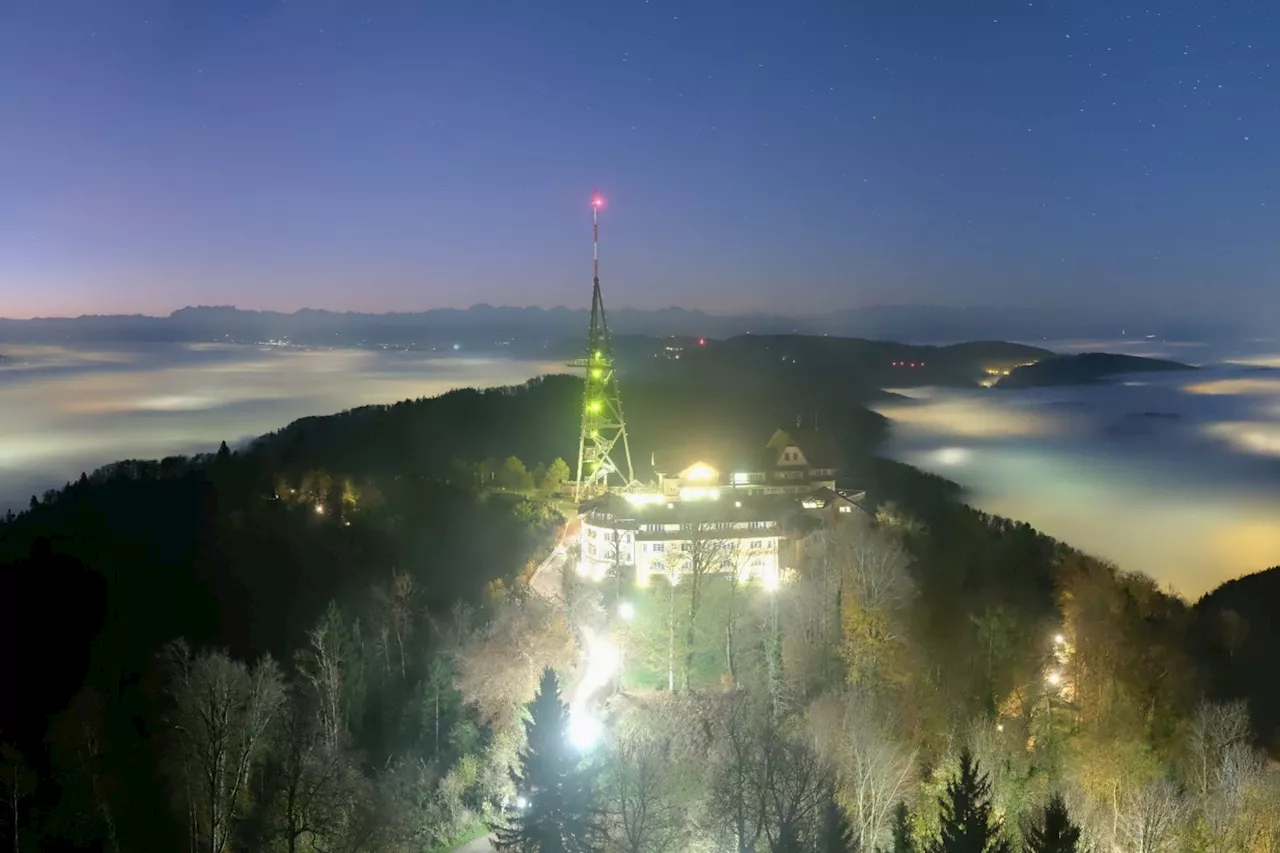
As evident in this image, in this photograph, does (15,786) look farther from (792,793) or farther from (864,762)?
(864,762)

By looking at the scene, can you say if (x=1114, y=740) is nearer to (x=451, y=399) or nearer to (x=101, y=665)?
(x=101, y=665)

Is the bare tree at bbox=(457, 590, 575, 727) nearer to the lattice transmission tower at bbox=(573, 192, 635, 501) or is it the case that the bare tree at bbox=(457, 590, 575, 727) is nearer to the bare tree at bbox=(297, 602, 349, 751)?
the bare tree at bbox=(297, 602, 349, 751)

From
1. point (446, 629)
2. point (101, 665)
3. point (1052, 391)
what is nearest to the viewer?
point (446, 629)

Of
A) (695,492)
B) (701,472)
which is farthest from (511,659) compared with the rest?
(701,472)

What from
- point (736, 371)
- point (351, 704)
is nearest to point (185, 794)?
point (351, 704)

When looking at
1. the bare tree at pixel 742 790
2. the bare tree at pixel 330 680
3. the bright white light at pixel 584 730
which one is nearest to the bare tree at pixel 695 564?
the bright white light at pixel 584 730

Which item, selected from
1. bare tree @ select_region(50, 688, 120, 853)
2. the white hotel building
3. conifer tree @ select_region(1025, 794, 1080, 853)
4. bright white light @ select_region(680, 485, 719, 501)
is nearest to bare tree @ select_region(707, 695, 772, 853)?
conifer tree @ select_region(1025, 794, 1080, 853)
